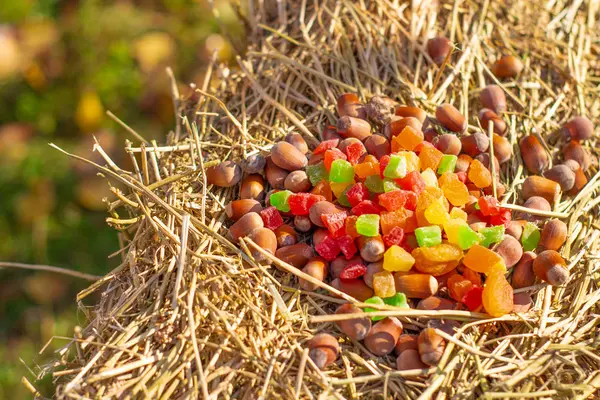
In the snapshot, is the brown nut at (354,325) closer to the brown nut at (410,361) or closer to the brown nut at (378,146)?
the brown nut at (410,361)

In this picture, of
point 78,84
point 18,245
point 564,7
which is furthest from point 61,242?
→ point 564,7

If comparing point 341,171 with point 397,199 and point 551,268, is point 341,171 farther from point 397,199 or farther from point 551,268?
point 551,268

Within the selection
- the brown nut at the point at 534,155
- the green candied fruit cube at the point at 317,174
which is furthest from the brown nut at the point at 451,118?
the green candied fruit cube at the point at 317,174

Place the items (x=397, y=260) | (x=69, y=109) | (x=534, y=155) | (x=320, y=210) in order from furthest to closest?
(x=69, y=109) → (x=534, y=155) → (x=320, y=210) → (x=397, y=260)

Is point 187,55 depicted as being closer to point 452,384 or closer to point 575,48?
point 575,48

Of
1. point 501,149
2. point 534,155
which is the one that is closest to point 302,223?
point 501,149

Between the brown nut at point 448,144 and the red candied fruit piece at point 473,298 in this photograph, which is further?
the brown nut at point 448,144
